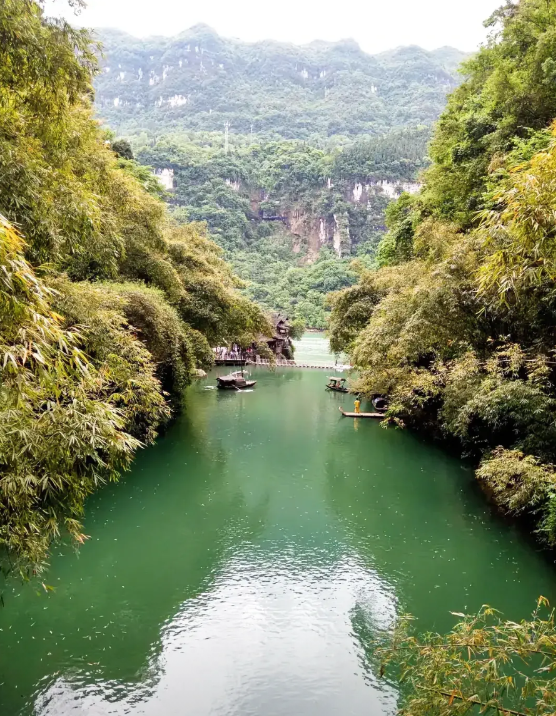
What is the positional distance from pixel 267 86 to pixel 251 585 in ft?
586

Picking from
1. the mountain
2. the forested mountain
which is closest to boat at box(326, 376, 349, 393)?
the forested mountain

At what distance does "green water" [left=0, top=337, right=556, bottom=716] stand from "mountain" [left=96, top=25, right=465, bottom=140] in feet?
423

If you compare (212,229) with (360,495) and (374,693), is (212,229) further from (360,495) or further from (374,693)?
(374,693)

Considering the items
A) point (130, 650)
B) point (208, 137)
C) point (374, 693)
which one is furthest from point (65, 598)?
point (208, 137)

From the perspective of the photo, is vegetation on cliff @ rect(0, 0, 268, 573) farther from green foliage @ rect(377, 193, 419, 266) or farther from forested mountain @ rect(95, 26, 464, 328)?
forested mountain @ rect(95, 26, 464, 328)

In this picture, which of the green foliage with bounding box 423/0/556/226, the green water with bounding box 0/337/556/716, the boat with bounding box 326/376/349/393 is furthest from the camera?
the boat with bounding box 326/376/349/393

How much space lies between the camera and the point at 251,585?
271 inches

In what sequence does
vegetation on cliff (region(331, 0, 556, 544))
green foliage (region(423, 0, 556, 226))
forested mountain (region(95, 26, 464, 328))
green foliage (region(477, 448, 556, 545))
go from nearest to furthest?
1. vegetation on cliff (region(331, 0, 556, 544))
2. green foliage (region(477, 448, 556, 545))
3. green foliage (region(423, 0, 556, 226))
4. forested mountain (region(95, 26, 464, 328))

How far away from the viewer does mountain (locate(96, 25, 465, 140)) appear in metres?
139

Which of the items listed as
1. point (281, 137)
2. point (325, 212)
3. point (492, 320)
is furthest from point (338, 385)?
point (281, 137)

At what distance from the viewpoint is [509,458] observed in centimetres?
770

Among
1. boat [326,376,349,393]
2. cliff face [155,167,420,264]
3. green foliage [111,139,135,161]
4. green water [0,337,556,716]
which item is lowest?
green water [0,337,556,716]

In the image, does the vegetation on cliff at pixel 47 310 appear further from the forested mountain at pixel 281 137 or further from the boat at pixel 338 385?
the boat at pixel 338 385

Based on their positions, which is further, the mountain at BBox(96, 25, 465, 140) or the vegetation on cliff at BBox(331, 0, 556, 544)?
the mountain at BBox(96, 25, 465, 140)
